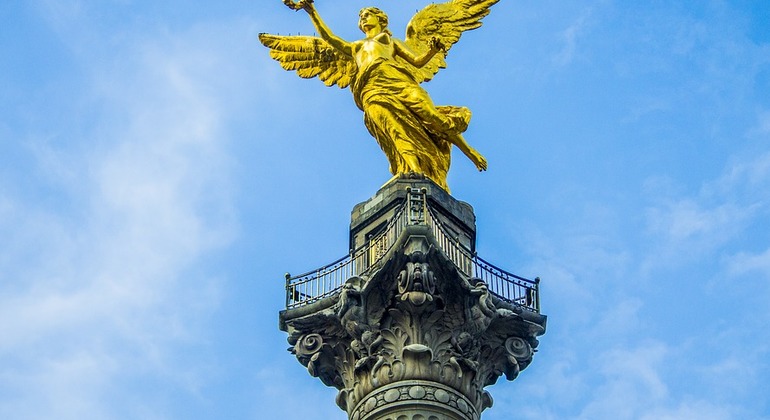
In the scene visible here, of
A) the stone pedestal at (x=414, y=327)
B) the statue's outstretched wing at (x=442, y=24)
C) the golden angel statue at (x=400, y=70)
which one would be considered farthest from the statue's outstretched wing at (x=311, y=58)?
the stone pedestal at (x=414, y=327)

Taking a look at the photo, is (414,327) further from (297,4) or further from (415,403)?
(297,4)

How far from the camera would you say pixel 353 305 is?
102ft

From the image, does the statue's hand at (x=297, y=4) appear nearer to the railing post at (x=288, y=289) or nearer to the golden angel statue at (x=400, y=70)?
the golden angel statue at (x=400, y=70)

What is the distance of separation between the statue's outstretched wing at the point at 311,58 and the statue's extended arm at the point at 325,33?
11.1 inches

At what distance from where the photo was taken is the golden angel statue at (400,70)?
35.0m

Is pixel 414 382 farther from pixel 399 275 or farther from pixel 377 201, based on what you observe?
pixel 377 201

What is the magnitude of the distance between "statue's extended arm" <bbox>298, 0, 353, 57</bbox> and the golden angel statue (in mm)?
22

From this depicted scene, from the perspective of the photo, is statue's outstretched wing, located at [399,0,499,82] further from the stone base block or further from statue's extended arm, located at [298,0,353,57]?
the stone base block

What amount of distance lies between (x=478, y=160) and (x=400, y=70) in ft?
8.51

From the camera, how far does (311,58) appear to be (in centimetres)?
Result: 3872

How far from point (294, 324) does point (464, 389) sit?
3527 millimetres

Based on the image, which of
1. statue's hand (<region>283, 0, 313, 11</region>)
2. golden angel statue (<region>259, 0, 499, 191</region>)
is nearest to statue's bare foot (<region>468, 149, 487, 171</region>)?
golden angel statue (<region>259, 0, 499, 191</region>)

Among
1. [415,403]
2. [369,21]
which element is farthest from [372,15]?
[415,403]

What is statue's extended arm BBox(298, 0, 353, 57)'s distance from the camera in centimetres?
3694
